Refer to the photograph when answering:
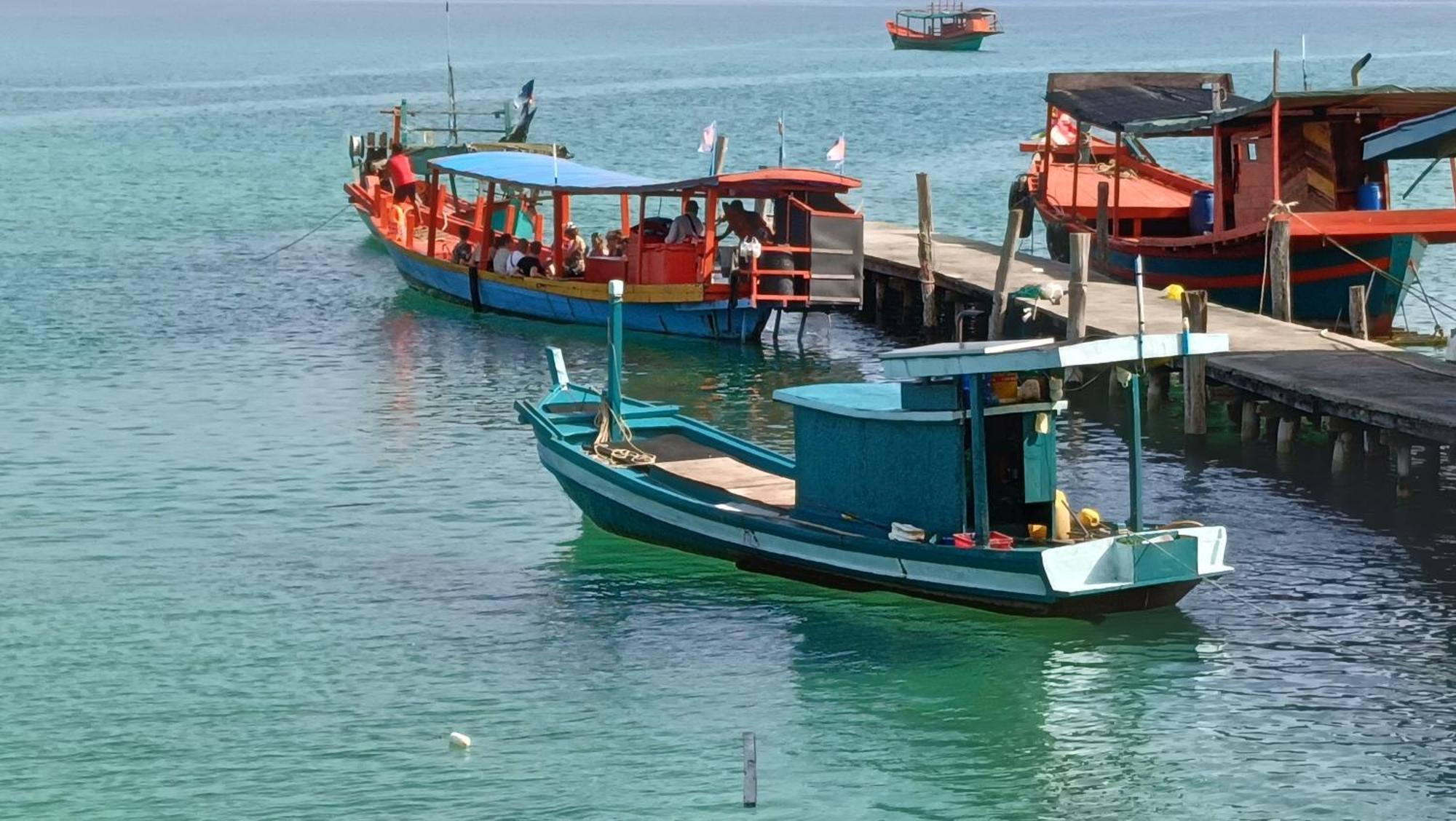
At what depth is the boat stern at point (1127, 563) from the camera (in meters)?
18.2

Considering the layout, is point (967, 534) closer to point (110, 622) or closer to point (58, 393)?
point (110, 622)

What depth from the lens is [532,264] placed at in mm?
36281

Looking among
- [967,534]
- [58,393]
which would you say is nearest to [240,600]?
[967,534]

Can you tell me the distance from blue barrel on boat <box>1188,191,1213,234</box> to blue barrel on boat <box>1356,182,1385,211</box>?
11.3 feet

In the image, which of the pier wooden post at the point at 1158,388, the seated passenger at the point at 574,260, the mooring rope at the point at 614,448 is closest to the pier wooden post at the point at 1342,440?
the pier wooden post at the point at 1158,388

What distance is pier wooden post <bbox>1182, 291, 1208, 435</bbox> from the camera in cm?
2552

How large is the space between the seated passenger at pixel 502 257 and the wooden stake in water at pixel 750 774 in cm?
2184

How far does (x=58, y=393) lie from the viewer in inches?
1209

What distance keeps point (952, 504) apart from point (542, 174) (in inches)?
730

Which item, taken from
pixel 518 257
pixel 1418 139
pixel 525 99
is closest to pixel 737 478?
pixel 1418 139

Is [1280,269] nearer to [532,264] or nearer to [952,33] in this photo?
[532,264]

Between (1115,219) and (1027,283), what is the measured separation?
3.25 m

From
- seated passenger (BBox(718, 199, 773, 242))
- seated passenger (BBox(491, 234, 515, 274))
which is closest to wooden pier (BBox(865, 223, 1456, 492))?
seated passenger (BBox(718, 199, 773, 242))

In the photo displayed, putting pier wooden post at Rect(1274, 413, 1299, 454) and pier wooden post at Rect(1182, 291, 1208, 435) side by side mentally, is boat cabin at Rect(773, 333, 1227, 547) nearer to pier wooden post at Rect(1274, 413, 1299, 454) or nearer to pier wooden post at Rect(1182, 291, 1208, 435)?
pier wooden post at Rect(1182, 291, 1208, 435)
